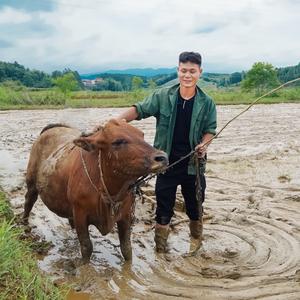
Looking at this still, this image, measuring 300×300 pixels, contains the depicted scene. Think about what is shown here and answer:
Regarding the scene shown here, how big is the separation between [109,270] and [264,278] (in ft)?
4.82

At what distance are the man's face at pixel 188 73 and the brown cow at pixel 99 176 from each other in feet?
3.17

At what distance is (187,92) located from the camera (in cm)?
514

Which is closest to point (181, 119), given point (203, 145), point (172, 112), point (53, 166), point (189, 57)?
point (172, 112)

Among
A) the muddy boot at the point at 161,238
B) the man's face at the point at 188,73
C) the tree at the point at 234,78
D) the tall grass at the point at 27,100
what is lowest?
the tree at the point at 234,78

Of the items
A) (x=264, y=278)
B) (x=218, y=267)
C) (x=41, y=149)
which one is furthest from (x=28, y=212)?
(x=264, y=278)

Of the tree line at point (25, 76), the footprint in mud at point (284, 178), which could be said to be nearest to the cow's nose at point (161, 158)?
the footprint in mud at point (284, 178)

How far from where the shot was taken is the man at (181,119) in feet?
16.5

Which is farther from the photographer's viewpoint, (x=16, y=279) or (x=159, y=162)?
(x=159, y=162)

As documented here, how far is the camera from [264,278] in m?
4.56

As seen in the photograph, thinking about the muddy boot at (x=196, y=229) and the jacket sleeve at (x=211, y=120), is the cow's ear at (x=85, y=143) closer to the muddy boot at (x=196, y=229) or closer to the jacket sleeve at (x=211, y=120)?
the jacket sleeve at (x=211, y=120)

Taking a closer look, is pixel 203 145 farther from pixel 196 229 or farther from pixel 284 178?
pixel 284 178

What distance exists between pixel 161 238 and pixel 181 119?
4.29 ft

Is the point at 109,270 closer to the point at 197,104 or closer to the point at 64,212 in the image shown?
the point at 64,212

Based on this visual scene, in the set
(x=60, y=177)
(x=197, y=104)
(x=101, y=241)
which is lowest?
(x=101, y=241)
